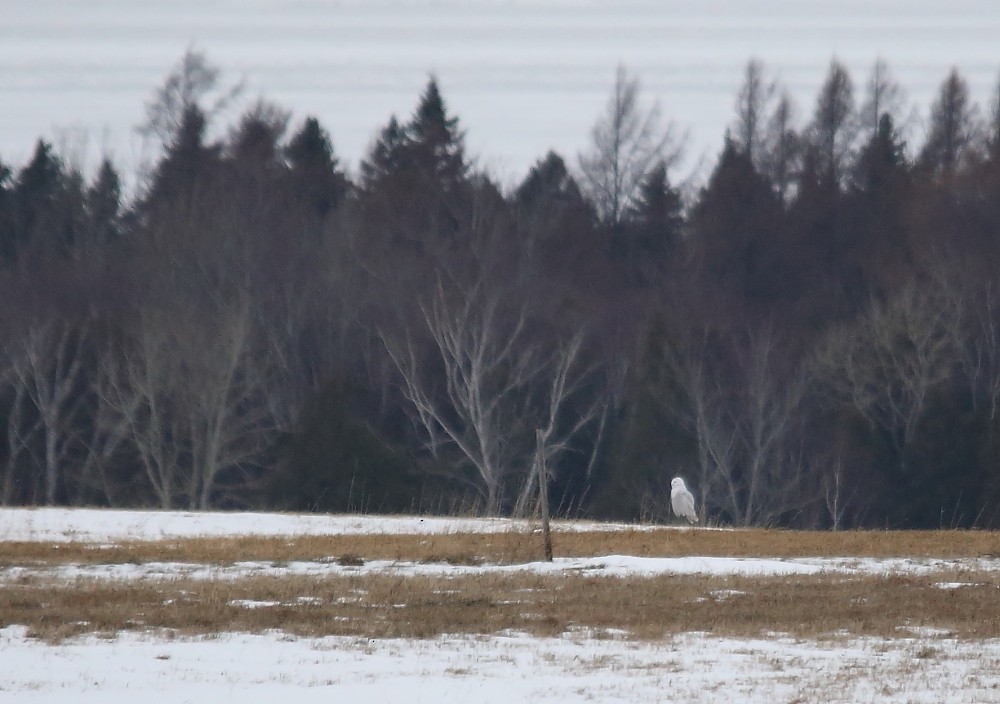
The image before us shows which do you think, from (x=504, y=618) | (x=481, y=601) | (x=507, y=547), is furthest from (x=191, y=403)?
(x=504, y=618)

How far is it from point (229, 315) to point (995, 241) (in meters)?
27.9

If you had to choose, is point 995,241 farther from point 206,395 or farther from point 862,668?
point 862,668

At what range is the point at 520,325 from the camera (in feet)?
167

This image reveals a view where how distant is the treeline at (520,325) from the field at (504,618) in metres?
26.2

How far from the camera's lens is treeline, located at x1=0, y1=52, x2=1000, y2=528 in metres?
52.3

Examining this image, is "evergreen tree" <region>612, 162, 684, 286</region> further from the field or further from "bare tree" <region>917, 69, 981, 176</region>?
the field

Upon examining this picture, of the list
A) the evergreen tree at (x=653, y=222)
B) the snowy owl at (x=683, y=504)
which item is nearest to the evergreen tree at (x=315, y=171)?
the evergreen tree at (x=653, y=222)

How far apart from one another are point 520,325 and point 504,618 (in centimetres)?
3777

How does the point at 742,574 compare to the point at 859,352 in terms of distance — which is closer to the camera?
the point at 742,574

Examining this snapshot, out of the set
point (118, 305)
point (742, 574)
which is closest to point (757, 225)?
point (118, 305)

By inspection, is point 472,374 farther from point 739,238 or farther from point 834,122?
point 834,122

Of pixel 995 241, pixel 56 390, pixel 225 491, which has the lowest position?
pixel 225 491

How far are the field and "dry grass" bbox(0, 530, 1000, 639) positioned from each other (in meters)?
0.05

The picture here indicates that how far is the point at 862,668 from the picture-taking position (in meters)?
10.8
